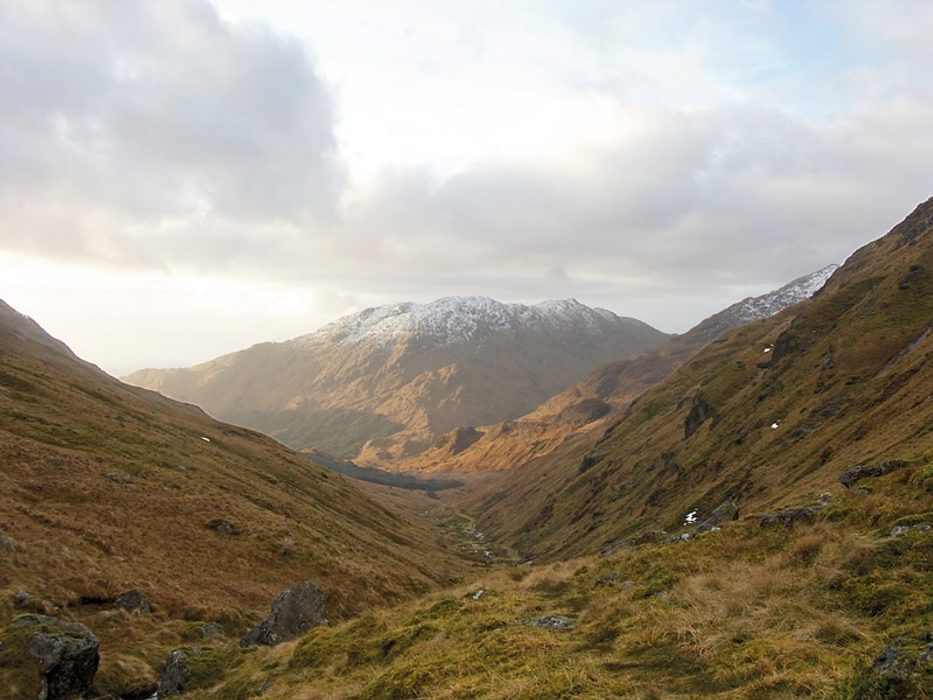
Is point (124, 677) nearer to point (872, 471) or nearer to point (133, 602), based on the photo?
point (133, 602)

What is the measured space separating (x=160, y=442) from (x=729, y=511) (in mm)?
60454

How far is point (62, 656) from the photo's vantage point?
16719 millimetres

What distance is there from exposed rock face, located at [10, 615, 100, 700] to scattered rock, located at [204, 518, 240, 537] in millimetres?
24866

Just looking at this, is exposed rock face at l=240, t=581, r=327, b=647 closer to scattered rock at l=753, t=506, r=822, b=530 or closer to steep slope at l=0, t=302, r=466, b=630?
steep slope at l=0, t=302, r=466, b=630

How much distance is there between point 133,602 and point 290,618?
305 inches

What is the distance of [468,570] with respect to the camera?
276 feet

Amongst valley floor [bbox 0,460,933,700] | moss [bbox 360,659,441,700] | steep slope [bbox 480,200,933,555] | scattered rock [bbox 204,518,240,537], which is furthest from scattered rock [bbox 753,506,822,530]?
scattered rock [bbox 204,518,240,537]

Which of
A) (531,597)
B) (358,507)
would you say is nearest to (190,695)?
(531,597)

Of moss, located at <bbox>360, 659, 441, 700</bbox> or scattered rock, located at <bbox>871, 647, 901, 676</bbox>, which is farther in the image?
moss, located at <bbox>360, 659, 441, 700</bbox>

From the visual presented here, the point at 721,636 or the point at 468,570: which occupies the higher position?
the point at 721,636

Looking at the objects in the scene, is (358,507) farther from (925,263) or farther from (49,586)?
(925,263)

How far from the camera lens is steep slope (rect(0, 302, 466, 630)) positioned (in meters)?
27.8

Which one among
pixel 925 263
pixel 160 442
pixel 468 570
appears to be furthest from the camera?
pixel 468 570

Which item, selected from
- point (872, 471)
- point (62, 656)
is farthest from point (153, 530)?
point (872, 471)
